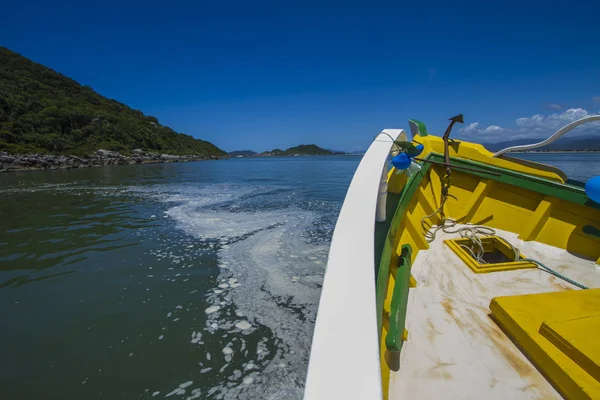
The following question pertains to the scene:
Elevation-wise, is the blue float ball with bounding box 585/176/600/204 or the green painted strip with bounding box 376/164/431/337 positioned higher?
the blue float ball with bounding box 585/176/600/204

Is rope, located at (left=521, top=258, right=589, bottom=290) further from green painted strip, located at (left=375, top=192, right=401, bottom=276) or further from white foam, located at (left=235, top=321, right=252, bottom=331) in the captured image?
white foam, located at (left=235, top=321, right=252, bottom=331)

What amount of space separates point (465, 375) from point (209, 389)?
1.98 metres

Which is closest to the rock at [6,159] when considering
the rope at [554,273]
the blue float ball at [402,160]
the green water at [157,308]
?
the green water at [157,308]

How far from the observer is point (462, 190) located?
13.9 feet

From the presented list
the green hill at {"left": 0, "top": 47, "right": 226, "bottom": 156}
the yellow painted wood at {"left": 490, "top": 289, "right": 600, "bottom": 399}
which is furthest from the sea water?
the green hill at {"left": 0, "top": 47, "right": 226, "bottom": 156}

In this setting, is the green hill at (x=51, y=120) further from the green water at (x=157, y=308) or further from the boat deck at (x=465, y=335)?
the boat deck at (x=465, y=335)

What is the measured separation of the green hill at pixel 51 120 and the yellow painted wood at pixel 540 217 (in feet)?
149

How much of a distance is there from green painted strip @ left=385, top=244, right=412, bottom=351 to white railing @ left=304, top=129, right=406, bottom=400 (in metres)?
0.50

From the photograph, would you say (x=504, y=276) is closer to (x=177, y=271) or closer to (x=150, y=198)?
(x=177, y=271)

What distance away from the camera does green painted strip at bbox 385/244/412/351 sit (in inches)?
52.5

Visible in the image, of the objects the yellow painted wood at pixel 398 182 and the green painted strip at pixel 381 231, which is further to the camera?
the yellow painted wood at pixel 398 182

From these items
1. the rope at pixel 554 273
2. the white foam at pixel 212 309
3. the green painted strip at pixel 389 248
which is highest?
the green painted strip at pixel 389 248

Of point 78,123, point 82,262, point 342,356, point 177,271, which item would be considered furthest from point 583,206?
point 78,123

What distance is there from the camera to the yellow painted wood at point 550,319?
4.14ft
